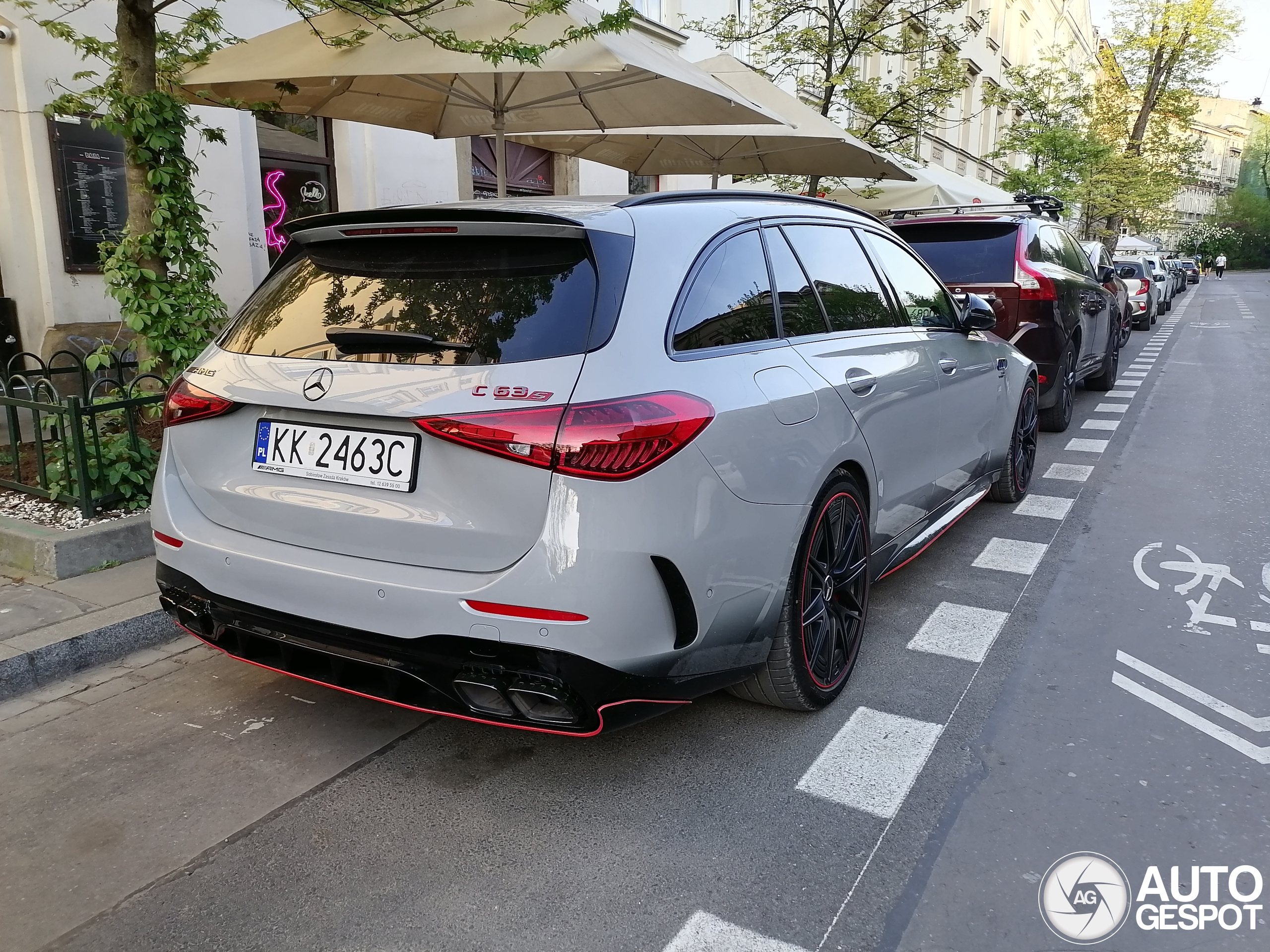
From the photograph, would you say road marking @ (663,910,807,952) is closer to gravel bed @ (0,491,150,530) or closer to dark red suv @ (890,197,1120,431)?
gravel bed @ (0,491,150,530)

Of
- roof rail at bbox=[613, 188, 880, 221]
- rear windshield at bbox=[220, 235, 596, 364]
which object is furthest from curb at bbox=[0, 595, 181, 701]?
roof rail at bbox=[613, 188, 880, 221]

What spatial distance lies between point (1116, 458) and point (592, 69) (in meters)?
4.84

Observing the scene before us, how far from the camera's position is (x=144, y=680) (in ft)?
12.4

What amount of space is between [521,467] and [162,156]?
408cm

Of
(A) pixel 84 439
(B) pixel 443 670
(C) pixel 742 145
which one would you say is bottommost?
(B) pixel 443 670

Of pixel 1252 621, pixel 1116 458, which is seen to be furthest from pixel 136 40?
pixel 1116 458

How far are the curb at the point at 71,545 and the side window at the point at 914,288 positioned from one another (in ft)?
11.3

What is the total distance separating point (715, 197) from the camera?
3.28 metres

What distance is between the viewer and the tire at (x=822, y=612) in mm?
3107

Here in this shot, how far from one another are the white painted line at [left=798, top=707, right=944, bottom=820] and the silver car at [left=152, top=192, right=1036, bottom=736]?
0.19 meters

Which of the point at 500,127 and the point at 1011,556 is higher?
the point at 500,127

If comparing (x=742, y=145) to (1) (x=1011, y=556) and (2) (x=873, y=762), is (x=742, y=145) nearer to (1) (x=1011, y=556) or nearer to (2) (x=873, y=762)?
(1) (x=1011, y=556)

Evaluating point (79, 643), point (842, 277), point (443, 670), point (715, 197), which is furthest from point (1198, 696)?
point (79, 643)

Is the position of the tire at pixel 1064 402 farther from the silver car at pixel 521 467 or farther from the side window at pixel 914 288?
the silver car at pixel 521 467
